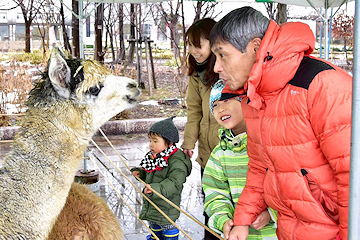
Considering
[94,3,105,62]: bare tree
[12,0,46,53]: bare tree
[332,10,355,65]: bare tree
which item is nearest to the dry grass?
[94,3,105,62]: bare tree

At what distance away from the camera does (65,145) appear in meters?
2.23

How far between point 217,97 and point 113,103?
59 centimetres

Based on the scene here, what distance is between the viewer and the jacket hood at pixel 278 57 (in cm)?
162

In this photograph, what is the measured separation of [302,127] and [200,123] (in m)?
1.99

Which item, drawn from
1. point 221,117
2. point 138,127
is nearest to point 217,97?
point 221,117

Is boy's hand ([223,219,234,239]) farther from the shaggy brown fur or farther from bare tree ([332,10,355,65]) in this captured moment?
bare tree ([332,10,355,65])

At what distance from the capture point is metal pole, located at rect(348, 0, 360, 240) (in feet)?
4.01

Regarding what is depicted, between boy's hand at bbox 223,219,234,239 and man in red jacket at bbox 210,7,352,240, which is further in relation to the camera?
boy's hand at bbox 223,219,234,239

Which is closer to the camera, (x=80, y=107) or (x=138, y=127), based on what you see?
(x=80, y=107)

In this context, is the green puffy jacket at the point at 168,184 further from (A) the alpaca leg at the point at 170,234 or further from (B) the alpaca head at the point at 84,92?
(B) the alpaca head at the point at 84,92

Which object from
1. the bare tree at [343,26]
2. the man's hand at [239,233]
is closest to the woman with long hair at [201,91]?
the man's hand at [239,233]

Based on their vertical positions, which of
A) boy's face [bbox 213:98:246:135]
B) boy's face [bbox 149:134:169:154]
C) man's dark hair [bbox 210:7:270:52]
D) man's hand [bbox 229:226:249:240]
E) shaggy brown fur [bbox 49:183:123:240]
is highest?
man's dark hair [bbox 210:7:270:52]

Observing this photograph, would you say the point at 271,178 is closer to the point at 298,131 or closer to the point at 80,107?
the point at 298,131


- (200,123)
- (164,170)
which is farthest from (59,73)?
(200,123)
